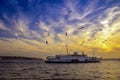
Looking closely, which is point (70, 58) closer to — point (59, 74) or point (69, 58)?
point (69, 58)

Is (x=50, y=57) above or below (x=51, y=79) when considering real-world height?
above

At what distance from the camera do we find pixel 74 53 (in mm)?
184500

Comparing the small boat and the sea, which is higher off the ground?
the small boat

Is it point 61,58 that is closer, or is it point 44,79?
point 44,79

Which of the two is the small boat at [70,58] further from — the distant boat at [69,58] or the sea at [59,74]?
the sea at [59,74]

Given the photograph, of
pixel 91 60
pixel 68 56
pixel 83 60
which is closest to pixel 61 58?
pixel 68 56

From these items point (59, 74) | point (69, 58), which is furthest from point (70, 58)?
point (59, 74)

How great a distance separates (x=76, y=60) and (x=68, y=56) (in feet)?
26.3

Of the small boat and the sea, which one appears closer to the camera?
the sea

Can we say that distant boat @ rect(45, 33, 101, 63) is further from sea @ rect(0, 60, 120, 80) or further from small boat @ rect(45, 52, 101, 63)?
sea @ rect(0, 60, 120, 80)

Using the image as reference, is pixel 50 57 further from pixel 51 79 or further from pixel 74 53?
pixel 51 79

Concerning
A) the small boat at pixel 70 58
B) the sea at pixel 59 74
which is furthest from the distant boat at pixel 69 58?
the sea at pixel 59 74

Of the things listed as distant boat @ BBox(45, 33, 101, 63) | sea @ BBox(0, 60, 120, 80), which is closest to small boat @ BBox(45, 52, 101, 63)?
distant boat @ BBox(45, 33, 101, 63)

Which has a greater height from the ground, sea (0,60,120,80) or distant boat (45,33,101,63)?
distant boat (45,33,101,63)
